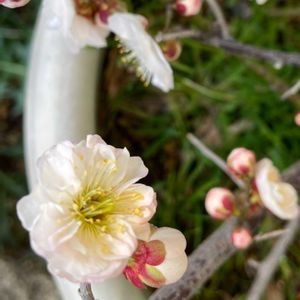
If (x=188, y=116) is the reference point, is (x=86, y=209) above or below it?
above

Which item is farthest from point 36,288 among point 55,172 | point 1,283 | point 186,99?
point 55,172

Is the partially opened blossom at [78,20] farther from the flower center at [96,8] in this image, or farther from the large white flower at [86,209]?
the large white flower at [86,209]

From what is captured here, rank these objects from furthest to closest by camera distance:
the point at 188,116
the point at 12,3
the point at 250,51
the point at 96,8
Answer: the point at 188,116 → the point at 250,51 → the point at 96,8 → the point at 12,3

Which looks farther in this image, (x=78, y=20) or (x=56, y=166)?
(x=78, y=20)

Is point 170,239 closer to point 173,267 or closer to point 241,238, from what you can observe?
point 173,267

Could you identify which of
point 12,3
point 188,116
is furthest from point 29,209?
point 188,116

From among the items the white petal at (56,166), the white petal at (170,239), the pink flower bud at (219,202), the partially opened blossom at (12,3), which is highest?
the partially opened blossom at (12,3)

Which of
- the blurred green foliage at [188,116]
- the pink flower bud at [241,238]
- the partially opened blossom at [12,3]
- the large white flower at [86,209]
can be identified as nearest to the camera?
the large white flower at [86,209]

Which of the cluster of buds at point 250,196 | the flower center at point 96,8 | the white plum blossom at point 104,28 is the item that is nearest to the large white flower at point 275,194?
the cluster of buds at point 250,196

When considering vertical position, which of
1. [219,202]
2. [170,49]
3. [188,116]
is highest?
[170,49]
